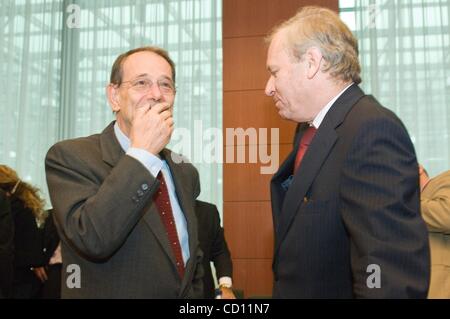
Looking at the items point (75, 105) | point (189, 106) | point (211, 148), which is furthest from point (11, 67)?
point (211, 148)

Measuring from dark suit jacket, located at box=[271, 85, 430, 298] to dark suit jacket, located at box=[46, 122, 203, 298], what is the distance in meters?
0.38

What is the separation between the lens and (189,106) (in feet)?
18.7

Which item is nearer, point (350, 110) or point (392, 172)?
point (392, 172)

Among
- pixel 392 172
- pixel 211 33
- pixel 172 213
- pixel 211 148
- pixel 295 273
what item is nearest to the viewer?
pixel 392 172

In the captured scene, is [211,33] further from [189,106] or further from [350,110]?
[350,110]

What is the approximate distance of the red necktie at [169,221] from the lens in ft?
5.35

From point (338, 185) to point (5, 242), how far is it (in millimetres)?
2377

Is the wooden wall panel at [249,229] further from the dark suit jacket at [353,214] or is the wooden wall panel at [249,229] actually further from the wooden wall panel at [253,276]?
the dark suit jacket at [353,214]

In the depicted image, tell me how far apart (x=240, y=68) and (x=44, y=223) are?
2708 mm

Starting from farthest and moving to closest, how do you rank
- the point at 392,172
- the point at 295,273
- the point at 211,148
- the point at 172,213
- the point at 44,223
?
the point at 211,148 < the point at 44,223 < the point at 172,213 < the point at 295,273 < the point at 392,172

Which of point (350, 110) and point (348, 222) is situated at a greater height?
point (350, 110)

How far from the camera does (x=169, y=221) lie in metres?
1.67

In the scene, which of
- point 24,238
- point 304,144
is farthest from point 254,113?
point 304,144

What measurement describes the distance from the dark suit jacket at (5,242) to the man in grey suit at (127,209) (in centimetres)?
147
